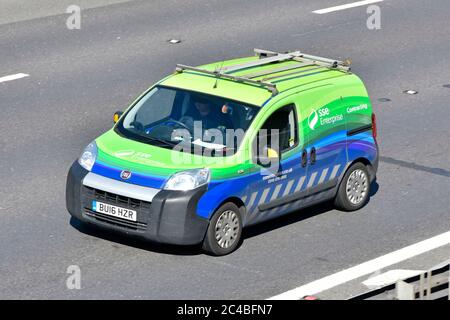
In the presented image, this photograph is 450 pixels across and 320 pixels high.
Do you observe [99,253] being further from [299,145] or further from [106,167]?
[299,145]

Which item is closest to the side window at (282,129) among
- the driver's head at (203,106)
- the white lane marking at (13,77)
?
the driver's head at (203,106)

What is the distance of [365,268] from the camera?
12.6 m

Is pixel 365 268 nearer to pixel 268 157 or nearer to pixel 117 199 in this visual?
pixel 268 157

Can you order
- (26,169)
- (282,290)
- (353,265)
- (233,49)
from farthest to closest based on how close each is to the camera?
(233,49) < (26,169) < (353,265) < (282,290)

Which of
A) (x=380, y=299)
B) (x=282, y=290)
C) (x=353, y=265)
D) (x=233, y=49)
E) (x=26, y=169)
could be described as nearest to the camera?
(x=380, y=299)

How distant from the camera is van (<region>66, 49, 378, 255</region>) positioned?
1233 centimetres

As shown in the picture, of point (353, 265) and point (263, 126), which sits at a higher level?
point (263, 126)

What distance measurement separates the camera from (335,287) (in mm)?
12047

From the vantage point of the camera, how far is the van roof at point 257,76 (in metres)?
13.3

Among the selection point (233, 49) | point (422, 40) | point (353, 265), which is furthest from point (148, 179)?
point (422, 40)

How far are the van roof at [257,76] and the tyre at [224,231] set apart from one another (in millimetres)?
1280

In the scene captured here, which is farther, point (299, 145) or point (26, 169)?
point (26, 169)

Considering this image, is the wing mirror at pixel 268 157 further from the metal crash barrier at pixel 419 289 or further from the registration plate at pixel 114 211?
the metal crash barrier at pixel 419 289

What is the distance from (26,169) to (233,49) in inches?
249
